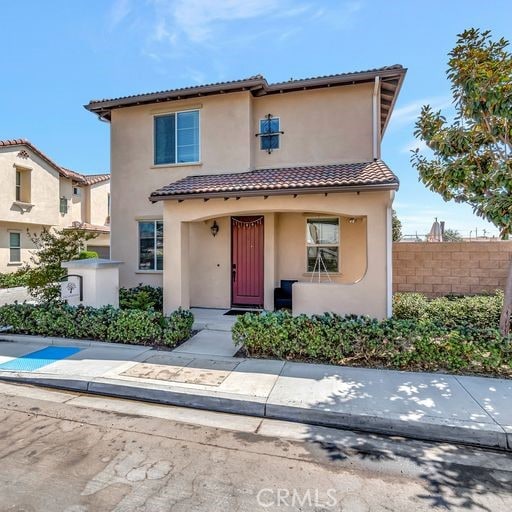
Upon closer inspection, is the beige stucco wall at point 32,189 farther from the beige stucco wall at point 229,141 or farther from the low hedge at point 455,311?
the low hedge at point 455,311

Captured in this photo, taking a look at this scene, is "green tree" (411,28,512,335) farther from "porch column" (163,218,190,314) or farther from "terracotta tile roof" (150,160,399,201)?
"porch column" (163,218,190,314)

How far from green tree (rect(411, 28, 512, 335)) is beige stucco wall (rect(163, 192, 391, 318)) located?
1.40m

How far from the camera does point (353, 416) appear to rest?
14.2ft

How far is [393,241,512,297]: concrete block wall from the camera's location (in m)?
10.4

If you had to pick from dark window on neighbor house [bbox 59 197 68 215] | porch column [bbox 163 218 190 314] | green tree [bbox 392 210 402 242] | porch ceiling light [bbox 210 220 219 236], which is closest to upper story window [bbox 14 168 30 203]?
dark window on neighbor house [bbox 59 197 68 215]

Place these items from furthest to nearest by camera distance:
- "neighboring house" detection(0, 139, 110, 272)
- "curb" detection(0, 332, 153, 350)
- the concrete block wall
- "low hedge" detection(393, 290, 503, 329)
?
"neighboring house" detection(0, 139, 110, 272) < the concrete block wall < "low hedge" detection(393, 290, 503, 329) < "curb" detection(0, 332, 153, 350)

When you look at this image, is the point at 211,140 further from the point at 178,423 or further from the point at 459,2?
the point at 178,423

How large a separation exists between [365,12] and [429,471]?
9524 mm

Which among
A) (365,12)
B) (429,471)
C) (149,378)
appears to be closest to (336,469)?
(429,471)

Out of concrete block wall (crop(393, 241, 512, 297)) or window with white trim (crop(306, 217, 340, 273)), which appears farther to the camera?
concrete block wall (crop(393, 241, 512, 297))

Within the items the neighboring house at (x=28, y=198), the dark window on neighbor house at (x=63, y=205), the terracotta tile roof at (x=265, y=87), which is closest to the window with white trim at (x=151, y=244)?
the terracotta tile roof at (x=265, y=87)

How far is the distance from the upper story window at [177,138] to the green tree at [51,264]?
361 centimetres

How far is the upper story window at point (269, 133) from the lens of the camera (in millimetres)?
10703

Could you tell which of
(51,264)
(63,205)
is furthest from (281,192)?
(63,205)
